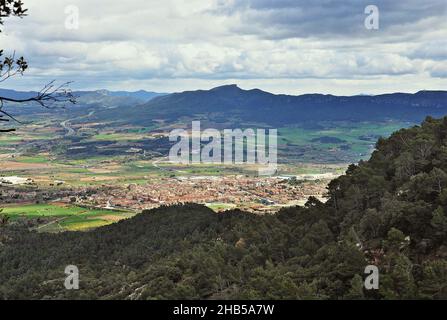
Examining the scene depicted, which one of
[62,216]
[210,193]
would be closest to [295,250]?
[62,216]

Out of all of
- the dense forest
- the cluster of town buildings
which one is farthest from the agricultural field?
the dense forest

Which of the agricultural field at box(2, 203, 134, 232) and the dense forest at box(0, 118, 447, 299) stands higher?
the dense forest at box(0, 118, 447, 299)

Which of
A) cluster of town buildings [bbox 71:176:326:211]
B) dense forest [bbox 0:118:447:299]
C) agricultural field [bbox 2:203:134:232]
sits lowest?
agricultural field [bbox 2:203:134:232]

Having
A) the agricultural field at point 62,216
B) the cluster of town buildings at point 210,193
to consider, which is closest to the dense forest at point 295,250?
the agricultural field at point 62,216

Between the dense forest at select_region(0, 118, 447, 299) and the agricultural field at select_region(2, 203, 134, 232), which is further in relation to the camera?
the agricultural field at select_region(2, 203, 134, 232)

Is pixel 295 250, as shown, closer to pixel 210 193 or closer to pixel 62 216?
pixel 62 216

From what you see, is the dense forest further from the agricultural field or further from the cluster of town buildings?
the cluster of town buildings

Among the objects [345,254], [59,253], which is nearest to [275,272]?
[345,254]

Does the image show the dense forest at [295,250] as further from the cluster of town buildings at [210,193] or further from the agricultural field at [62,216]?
the cluster of town buildings at [210,193]

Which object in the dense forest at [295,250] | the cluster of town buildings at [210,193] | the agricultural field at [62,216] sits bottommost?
the agricultural field at [62,216]
